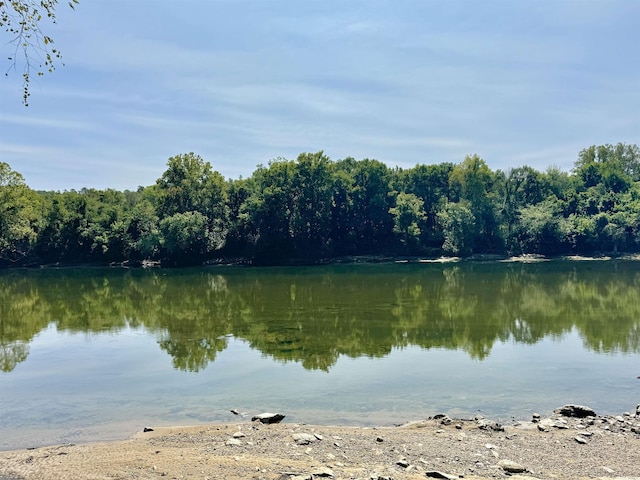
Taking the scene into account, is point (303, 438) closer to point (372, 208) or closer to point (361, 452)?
point (361, 452)

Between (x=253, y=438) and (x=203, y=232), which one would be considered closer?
(x=253, y=438)

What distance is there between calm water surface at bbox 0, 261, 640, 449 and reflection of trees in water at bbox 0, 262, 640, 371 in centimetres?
13

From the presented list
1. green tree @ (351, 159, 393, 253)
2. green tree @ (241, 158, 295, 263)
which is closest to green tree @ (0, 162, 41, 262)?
green tree @ (241, 158, 295, 263)

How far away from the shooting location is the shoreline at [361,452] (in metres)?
7.92

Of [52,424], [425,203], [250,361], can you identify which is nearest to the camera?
[52,424]

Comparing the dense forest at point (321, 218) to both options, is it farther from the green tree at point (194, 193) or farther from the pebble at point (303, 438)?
the pebble at point (303, 438)

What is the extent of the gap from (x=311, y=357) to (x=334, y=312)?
936 centimetres

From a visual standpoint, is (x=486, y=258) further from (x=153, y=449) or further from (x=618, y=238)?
(x=153, y=449)

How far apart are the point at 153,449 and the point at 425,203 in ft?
244

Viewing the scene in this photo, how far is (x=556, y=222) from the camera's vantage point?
2896 inches

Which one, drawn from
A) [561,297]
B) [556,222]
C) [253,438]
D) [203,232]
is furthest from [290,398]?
[556,222]

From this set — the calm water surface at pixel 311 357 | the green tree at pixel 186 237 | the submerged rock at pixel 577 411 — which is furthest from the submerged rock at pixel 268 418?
the green tree at pixel 186 237

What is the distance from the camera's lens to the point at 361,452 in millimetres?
8867

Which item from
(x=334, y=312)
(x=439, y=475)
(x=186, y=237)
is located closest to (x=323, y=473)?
(x=439, y=475)
